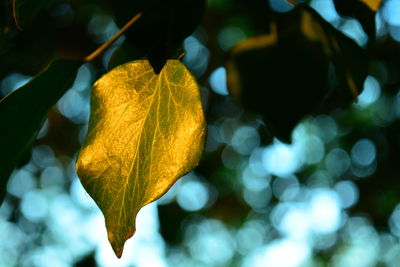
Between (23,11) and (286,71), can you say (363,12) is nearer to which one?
(286,71)

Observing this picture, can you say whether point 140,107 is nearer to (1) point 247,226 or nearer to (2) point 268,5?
(2) point 268,5

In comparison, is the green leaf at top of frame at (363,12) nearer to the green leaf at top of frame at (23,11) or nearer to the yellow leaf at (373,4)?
the yellow leaf at (373,4)

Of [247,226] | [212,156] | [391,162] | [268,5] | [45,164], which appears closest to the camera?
[268,5]

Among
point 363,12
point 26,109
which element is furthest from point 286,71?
point 26,109

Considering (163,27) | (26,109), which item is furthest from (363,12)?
(26,109)

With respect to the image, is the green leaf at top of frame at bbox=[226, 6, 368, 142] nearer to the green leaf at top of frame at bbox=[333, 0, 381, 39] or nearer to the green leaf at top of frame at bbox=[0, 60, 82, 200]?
the green leaf at top of frame at bbox=[333, 0, 381, 39]

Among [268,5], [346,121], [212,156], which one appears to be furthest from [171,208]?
[268,5]

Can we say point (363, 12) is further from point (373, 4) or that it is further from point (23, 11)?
point (23, 11)
